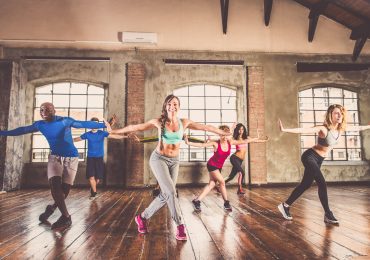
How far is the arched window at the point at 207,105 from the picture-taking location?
8.16 m

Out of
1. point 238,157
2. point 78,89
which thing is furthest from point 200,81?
point 78,89

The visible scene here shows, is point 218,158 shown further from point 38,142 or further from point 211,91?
point 38,142

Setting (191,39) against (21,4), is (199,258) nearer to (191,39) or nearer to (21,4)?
(191,39)

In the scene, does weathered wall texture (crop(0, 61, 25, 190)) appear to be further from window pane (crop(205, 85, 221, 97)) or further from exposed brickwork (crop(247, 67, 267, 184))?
exposed brickwork (crop(247, 67, 267, 184))

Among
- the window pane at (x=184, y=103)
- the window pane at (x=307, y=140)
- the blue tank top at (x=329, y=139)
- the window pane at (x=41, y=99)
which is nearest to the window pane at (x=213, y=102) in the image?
the window pane at (x=184, y=103)

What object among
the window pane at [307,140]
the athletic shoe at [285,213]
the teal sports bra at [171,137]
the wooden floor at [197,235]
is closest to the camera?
the wooden floor at [197,235]

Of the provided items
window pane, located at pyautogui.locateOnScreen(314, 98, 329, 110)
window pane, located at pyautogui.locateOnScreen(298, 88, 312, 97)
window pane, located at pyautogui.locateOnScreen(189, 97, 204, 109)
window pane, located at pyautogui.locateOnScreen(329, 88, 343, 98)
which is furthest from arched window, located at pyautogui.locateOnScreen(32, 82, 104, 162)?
window pane, located at pyautogui.locateOnScreen(329, 88, 343, 98)

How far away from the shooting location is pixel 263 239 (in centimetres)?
265

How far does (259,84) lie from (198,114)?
199 cm

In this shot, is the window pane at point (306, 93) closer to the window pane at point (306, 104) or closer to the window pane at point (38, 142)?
the window pane at point (306, 104)

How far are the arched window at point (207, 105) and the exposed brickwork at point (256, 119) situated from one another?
0.54 meters

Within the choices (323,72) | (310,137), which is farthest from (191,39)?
(310,137)

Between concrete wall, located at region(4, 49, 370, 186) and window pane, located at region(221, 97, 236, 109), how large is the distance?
20 cm

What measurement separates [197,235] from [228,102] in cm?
589
